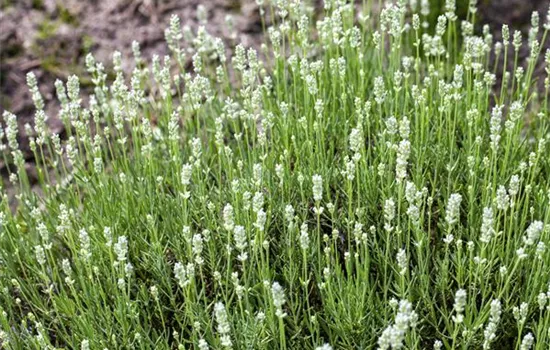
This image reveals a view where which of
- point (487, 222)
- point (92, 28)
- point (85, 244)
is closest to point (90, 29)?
point (92, 28)

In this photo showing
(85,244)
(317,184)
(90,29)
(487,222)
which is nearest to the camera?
(487,222)

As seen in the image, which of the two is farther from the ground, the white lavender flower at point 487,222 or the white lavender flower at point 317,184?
the white lavender flower at point 317,184

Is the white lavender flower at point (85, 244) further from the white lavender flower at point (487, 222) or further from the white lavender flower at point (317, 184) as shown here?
the white lavender flower at point (487, 222)

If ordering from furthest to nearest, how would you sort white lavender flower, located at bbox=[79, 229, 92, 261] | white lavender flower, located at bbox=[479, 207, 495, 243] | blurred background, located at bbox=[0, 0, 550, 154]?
blurred background, located at bbox=[0, 0, 550, 154] < white lavender flower, located at bbox=[79, 229, 92, 261] < white lavender flower, located at bbox=[479, 207, 495, 243]

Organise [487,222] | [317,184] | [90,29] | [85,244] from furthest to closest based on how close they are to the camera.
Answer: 1. [90,29]
2. [85,244]
3. [317,184]
4. [487,222]

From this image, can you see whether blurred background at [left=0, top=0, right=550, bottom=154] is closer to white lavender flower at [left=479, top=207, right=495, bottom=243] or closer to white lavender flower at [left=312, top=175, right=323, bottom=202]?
white lavender flower at [left=312, top=175, right=323, bottom=202]

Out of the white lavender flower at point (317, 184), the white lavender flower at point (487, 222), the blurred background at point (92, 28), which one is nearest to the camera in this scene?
the white lavender flower at point (487, 222)

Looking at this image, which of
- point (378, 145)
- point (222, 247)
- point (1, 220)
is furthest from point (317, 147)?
point (1, 220)

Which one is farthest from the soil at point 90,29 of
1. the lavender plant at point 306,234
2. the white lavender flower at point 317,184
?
the white lavender flower at point 317,184

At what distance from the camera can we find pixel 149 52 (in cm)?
570

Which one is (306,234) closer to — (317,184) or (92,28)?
(317,184)

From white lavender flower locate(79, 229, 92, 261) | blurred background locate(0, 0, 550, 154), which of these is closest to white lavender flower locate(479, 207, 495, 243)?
white lavender flower locate(79, 229, 92, 261)

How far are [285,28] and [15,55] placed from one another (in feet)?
9.46

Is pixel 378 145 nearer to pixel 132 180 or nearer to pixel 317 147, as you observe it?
pixel 317 147
